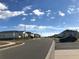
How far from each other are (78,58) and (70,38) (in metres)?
56.3

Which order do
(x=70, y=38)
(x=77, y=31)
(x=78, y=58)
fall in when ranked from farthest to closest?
1. (x=77, y=31)
2. (x=70, y=38)
3. (x=78, y=58)

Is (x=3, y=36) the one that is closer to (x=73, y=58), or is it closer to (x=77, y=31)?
(x=77, y=31)

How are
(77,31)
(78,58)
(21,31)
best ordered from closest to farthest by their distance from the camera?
(78,58) < (77,31) < (21,31)

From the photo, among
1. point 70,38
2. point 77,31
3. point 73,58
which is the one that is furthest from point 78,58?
point 77,31

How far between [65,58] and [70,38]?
56.1 m

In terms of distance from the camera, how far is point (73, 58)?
23672 mm

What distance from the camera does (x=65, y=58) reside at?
939 inches

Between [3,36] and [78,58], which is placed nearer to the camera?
[78,58]

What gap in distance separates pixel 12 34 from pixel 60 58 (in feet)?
362

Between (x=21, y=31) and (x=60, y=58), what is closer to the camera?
(x=60, y=58)

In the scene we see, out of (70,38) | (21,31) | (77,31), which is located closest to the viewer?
(70,38)

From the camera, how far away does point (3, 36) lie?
450 ft

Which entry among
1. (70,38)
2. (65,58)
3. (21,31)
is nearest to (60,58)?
(65,58)

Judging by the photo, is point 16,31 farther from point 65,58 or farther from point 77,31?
point 65,58
